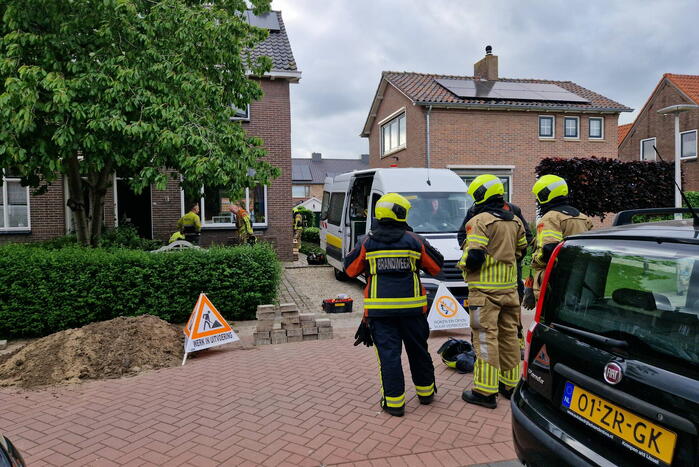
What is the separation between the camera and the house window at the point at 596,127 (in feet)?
73.8

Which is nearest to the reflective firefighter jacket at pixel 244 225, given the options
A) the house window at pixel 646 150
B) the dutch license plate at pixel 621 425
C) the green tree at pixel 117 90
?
the green tree at pixel 117 90

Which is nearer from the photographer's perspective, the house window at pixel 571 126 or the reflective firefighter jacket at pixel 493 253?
the reflective firefighter jacket at pixel 493 253

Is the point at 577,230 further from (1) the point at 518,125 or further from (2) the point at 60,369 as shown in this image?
(1) the point at 518,125

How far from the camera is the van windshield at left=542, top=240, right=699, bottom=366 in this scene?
2059 mm

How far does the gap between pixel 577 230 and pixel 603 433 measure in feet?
9.75

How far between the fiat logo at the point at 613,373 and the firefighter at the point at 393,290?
2.03 meters

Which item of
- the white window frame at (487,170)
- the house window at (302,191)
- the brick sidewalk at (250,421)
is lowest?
the brick sidewalk at (250,421)

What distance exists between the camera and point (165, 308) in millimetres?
7582

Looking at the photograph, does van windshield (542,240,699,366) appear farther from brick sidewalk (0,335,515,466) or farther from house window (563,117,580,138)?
house window (563,117,580,138)

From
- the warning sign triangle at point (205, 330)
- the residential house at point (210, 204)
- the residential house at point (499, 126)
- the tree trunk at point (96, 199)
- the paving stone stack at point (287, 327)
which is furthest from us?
the residential house at point (499, 126)

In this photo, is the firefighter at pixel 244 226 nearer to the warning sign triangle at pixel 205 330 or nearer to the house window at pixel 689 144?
the warning sign triangle at pixel 205 330

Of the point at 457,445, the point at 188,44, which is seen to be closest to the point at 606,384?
the point at 457,445

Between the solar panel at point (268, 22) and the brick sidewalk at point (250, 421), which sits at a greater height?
the solar panel at point (268, 22)

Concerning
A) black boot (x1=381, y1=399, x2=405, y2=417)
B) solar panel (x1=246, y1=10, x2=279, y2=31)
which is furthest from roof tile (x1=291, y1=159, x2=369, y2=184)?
black boot (x1=381, y1=399, x2=405, y2=417)
